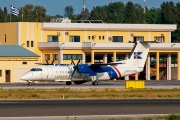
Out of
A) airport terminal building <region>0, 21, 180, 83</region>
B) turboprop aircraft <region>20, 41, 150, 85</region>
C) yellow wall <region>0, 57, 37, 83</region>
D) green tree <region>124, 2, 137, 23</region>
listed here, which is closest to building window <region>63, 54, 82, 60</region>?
airport terminal building <region>0, 21, 180, 83</region>

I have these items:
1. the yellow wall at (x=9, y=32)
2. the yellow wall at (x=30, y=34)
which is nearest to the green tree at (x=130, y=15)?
the yellow wall at (x=30, y=34)

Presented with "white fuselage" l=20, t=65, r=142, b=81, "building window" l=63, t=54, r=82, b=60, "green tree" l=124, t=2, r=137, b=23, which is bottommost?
"white fuselage" l=20, t=65, r=142, b=81

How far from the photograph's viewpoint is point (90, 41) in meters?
104

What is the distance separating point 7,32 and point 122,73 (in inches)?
1068

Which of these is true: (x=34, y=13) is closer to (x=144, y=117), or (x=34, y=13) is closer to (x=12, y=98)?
(x=12, y=98)

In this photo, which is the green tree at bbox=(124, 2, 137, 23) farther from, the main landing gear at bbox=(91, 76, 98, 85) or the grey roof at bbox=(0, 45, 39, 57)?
the main landing gear at bbox=(91, 76, 98, 85)

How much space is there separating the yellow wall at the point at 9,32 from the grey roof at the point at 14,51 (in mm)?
4626

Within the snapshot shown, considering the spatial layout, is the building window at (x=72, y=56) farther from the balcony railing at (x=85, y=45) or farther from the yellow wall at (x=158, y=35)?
the yellow wall at (x=158, y=35)

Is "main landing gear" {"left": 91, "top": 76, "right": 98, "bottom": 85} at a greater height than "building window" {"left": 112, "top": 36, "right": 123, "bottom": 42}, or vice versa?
"building window" {"left": 112, "top": 36, "right": 123, "bottom": 42}

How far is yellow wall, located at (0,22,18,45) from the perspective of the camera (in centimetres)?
10038

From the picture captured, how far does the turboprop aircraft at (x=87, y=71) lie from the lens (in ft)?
251

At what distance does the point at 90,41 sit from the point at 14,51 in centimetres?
1495

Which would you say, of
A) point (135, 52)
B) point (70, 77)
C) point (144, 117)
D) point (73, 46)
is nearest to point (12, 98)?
point (144, 117)

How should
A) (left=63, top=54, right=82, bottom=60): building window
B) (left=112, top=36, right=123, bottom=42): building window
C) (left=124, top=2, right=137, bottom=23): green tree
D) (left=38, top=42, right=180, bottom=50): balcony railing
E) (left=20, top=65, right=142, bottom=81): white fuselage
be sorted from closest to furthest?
(left=20, top=65, right=142, bottom=81): white fuselage < (left=38, top=42, right=180, bottom=50): balcony railing < (left=63, top=54, right=82, bottom=60): building window < (left=112, top=36, right=123, bottom=42): building window < (left=124, top=2, right=137, bottom=23): green tree
